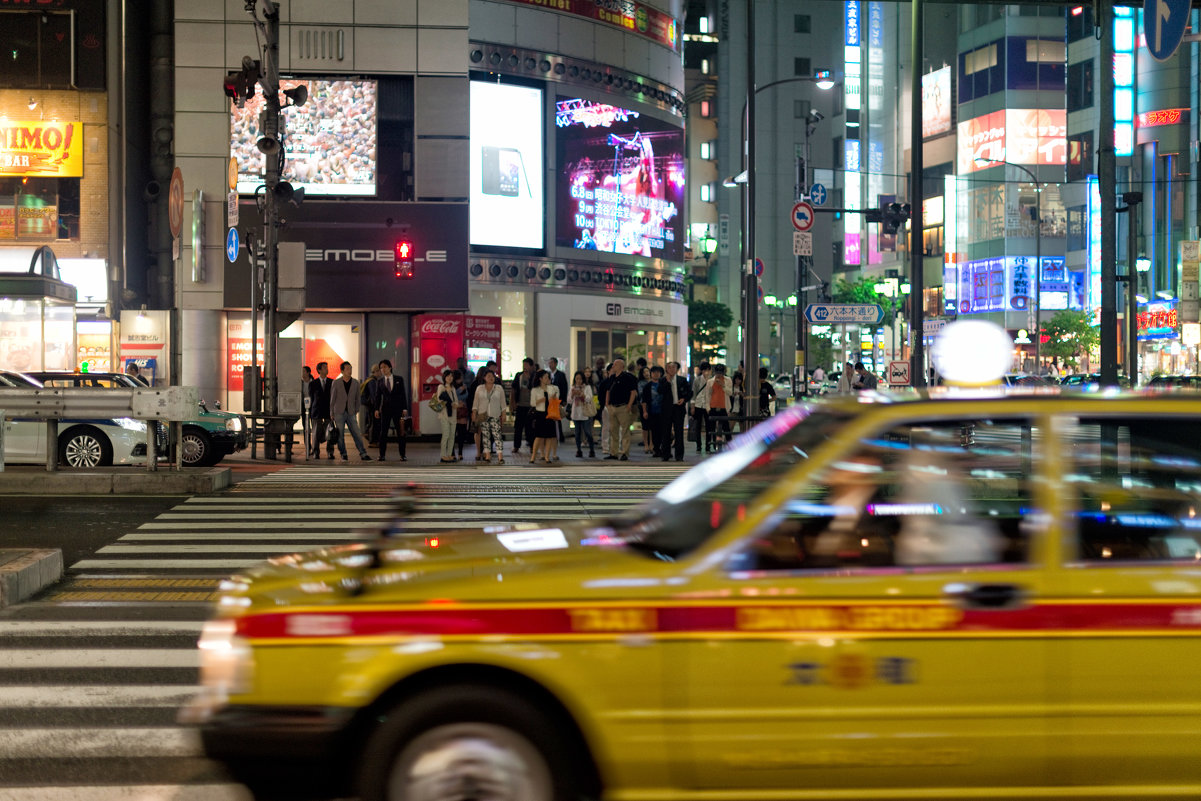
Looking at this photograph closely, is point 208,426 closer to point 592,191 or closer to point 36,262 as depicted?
point 36,262

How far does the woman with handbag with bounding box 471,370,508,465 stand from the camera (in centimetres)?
2125

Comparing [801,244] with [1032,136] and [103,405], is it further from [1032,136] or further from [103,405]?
[1032,136]

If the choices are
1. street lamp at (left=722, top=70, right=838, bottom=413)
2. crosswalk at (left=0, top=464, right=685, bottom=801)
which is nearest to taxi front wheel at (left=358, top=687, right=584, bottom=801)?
crosswalk at (left=0, top=464, right=685, bottom=801)

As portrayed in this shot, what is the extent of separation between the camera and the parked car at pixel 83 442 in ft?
60.3

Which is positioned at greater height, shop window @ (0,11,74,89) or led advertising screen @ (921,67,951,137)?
led advertising screen @ (921,67,951,137)

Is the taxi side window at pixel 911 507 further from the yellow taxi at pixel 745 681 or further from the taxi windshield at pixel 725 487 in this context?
the taxi windshield at pixel 725 487

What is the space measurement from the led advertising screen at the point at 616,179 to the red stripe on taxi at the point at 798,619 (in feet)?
108

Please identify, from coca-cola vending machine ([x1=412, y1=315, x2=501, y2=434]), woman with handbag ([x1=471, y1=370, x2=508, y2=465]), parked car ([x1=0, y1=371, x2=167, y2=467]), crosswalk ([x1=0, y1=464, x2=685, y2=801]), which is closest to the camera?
crosswalk ([x1=0, y1=464, x2=685, y2=801])

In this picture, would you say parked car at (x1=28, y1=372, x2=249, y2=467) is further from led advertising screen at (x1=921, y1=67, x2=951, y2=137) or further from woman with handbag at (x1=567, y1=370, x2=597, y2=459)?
led advertising screen at (x1=921, y1=67, x2=951, y2=137)

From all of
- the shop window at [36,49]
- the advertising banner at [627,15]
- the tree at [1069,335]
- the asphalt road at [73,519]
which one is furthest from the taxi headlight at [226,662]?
the tree at [1069,335]

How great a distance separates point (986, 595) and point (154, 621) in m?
6.26

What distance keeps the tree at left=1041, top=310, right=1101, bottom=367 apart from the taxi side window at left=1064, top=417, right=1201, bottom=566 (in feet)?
243

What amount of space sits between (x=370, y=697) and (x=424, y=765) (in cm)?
29

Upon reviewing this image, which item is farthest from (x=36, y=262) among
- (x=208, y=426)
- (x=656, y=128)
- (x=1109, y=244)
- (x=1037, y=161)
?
(x=1037, y=161)
